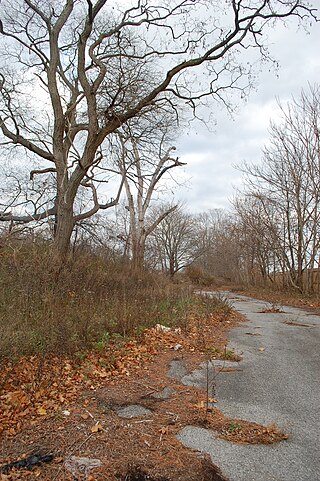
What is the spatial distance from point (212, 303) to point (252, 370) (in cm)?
727

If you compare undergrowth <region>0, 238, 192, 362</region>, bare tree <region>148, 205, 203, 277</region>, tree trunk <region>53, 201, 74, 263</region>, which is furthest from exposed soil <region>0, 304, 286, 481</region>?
bare tree <region>148, 205, 203, 277</region>

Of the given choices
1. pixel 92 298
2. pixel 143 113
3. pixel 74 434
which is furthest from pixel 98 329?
pixel 143 113

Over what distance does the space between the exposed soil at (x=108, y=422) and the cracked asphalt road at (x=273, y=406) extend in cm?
18

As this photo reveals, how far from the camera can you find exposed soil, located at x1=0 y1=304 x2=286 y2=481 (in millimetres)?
3203

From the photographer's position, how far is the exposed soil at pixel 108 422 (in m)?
3.20

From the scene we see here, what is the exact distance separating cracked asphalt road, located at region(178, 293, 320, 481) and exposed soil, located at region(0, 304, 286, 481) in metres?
0.18

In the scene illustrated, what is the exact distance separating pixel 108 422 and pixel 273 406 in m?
2.02

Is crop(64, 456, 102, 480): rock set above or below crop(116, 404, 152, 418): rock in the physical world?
below

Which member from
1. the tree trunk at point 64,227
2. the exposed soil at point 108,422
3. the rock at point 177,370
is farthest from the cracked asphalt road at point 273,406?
the tree trunk at point 64,227

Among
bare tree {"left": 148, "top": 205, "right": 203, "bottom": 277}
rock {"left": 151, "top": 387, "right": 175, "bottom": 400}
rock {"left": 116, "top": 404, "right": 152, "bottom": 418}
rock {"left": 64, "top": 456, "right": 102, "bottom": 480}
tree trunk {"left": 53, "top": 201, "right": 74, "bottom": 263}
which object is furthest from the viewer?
bare tree {"left": 148, "top": 205, "right": 203, "bottom": 277}

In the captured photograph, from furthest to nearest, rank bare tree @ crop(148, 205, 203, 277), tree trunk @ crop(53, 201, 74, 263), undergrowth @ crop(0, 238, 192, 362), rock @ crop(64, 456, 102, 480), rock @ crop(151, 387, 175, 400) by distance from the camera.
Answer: bare tree @ crop(148, 205, 203, 277) < tree trunk @ crop(53, 201, 74, 263) < undergrowth @ crop(0, 238, 192, 362) < rock @ crop(151, 387, 175, 400) < rock @ crop(64, 456, 102, 480)

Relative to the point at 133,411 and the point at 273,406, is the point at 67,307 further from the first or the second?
the point at 273,406

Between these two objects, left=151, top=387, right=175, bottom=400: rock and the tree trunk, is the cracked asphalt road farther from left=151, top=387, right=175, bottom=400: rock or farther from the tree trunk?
the tree trunk

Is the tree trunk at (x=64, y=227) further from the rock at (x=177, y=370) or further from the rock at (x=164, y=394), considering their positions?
the rock at (x=164, y=394)
